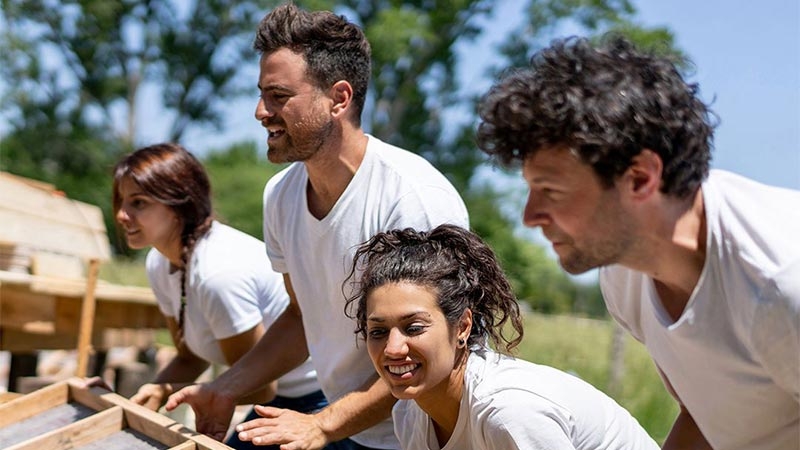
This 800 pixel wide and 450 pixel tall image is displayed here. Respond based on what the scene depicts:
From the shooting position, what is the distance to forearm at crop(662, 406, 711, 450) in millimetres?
2625

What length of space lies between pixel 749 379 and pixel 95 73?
82.7 ft

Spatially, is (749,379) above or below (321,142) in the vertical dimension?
below

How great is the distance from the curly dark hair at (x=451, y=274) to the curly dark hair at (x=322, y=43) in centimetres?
62

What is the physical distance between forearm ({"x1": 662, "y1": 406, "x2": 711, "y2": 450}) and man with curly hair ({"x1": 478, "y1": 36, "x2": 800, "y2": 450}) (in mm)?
349

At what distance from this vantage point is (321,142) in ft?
11.1

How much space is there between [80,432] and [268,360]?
27.9 inches

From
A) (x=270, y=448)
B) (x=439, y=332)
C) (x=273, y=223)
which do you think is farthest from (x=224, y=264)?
(x=439, y=332)

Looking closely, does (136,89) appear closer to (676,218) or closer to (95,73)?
(95,73)

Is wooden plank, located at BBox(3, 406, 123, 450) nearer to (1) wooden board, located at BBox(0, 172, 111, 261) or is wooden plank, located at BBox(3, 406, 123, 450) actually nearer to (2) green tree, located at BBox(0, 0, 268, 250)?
(1) wooden board, located at BBox(0, 172, 111, 261)

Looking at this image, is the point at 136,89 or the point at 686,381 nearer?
the point at 686,381

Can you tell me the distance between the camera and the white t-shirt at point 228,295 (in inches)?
161

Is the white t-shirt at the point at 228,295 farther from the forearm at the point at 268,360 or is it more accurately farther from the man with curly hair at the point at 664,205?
the man with curly hair at the point at 664,205

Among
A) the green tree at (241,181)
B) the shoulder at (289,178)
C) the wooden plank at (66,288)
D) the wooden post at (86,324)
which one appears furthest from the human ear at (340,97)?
the green tree at (241,181)

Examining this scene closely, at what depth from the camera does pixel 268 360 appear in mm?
3834
